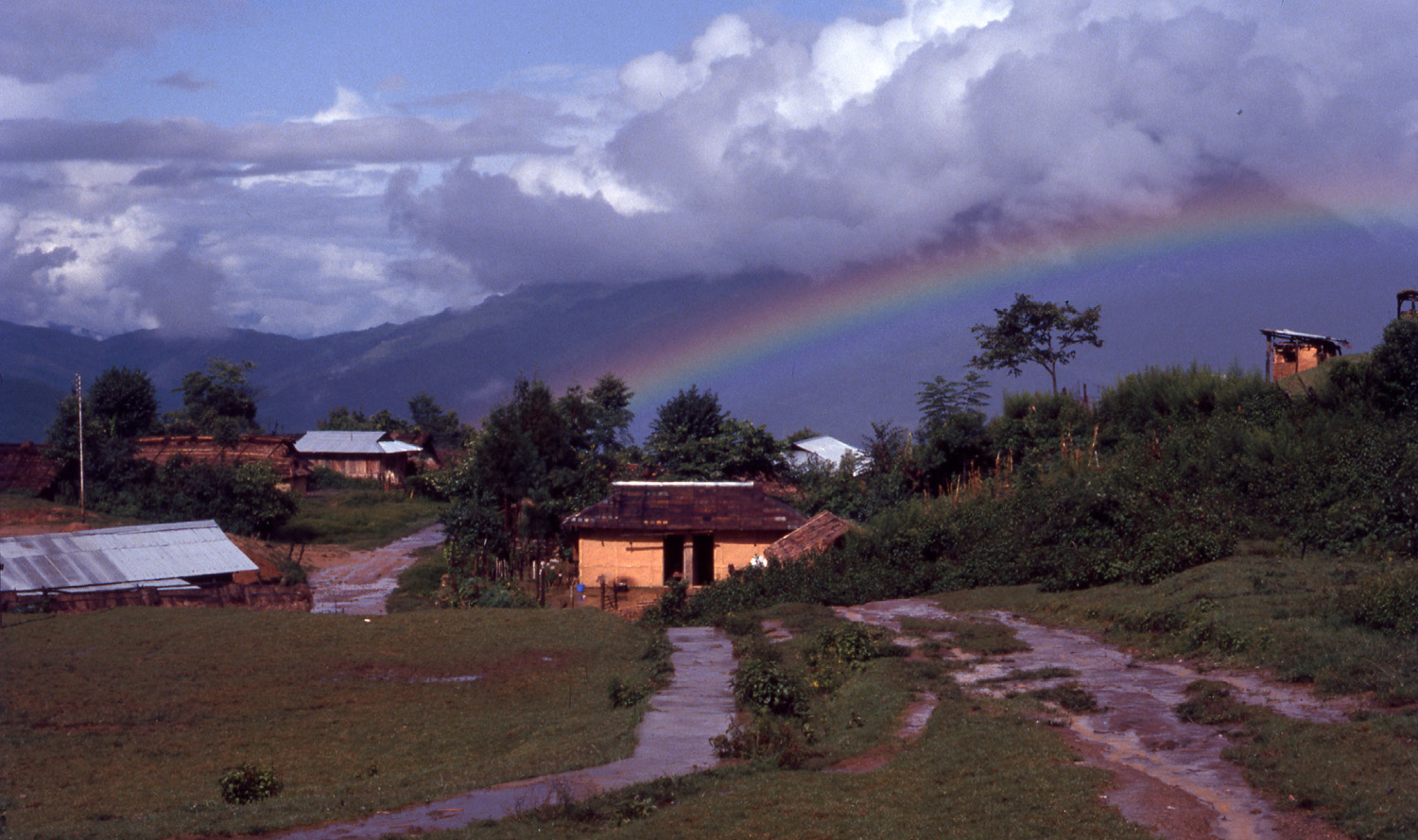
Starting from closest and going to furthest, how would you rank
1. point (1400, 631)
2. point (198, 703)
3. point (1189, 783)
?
point (1189, 783), point (1400, 631), point (198, 703)

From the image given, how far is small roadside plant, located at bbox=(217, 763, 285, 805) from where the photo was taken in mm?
10570

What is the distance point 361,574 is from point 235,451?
914 inches

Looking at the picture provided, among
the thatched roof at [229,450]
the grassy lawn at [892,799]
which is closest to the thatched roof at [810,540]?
the grassy lawn at [892,799]

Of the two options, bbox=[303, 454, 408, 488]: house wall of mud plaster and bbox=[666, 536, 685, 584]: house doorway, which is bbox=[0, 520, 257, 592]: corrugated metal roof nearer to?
bbox=[666, 536, 685, 584]: house doorway

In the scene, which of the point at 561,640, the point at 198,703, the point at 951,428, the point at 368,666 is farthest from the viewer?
the point at 951,428

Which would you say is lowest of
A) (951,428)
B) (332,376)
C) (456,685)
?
(456,685)

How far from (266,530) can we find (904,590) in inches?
1183

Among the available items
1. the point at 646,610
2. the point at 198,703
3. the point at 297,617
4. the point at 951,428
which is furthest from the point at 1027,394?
the point at 198,703

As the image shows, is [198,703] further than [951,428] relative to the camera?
No

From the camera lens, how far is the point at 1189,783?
28.4 feet

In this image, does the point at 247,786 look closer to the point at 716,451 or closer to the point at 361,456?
the point at 716,451

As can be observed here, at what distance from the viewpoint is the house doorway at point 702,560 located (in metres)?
31.0

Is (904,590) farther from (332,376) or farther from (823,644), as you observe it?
(332,376)

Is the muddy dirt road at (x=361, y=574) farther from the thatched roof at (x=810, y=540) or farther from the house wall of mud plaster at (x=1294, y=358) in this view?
the house wall of mud plaster at (x=1294, y=358)
